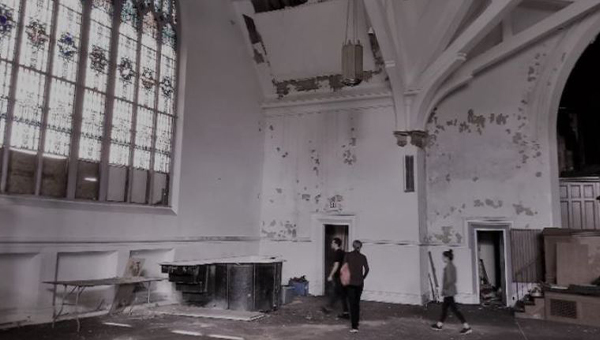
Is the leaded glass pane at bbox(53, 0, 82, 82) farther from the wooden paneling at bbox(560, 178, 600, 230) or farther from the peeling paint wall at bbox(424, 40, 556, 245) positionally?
the wooden paneling at bbox(560, 178, 600, 230)

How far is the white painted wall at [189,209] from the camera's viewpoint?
7.35 m

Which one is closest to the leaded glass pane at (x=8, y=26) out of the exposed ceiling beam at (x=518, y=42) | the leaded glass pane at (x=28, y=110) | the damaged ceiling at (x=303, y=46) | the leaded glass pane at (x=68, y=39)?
the leaded glass pane at (x=28, y=110)

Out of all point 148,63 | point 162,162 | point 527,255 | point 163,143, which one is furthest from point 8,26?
point 527,255

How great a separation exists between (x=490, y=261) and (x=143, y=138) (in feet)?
29.4

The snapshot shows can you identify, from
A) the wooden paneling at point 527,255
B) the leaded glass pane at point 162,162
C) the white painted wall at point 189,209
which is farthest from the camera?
the wooden paneling at point 527,255

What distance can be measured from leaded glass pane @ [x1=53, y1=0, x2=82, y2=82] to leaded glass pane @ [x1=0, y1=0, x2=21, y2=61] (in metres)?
0.70

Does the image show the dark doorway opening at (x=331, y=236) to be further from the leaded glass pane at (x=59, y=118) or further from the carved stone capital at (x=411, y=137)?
the leaded glass pane at (x=59, y=118)

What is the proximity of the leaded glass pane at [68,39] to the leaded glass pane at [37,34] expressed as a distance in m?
0.17

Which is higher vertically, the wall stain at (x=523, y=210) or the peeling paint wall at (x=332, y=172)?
the peeling paint wall at (x=332, y=172)

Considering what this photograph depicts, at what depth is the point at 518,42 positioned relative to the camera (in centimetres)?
1059

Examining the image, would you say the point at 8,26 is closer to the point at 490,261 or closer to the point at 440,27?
the point at 440,27

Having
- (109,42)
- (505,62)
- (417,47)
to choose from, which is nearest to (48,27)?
(109,42)

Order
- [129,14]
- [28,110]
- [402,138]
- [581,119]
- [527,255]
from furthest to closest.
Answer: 1. [581,119]
2. [402,138]
3. [527,255]
4. [129,14]
5. [28,110]

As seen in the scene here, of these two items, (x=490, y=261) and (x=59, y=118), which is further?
(x=490, y=261)
